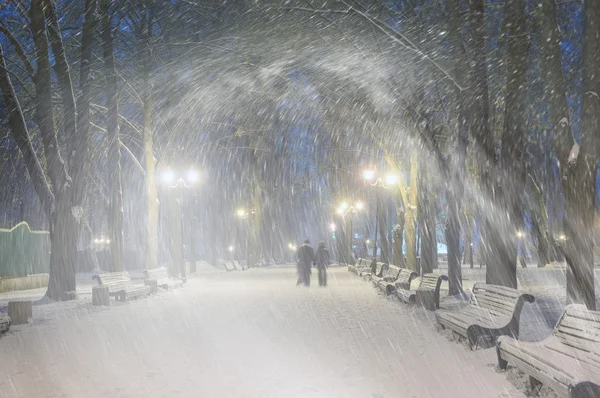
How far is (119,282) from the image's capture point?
17.5 m

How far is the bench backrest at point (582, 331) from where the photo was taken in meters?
5.29

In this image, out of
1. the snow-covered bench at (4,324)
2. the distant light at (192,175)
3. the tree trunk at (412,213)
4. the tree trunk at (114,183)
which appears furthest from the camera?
the distant light at (192,175)

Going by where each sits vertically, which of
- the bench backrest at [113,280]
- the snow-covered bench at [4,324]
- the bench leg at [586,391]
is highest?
the bench backrest at [113,280]

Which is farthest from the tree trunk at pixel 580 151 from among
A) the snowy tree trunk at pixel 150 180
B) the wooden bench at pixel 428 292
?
the snowy tree trunk at pixel 150 180

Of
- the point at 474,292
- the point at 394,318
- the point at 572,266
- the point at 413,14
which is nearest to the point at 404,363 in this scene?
the point at 474,292

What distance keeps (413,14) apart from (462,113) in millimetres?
4325

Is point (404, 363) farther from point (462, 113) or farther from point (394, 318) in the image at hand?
point (462, 113)

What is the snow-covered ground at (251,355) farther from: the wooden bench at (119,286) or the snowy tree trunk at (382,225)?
the snowy tree trunk at (382,225)

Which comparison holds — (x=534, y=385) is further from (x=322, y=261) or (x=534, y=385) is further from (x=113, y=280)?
(x=322, y=261)

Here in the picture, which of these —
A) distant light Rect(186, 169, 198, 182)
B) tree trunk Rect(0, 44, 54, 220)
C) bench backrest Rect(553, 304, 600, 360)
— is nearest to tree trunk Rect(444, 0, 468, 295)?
bench backrest Rect(553, 304, 600, 360)

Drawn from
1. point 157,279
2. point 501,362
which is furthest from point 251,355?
point 157,279

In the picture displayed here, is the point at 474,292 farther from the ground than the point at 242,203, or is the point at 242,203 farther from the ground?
the point at 242,203

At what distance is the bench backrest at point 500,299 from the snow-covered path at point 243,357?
0.63 m

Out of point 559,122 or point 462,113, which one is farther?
point 462,113
